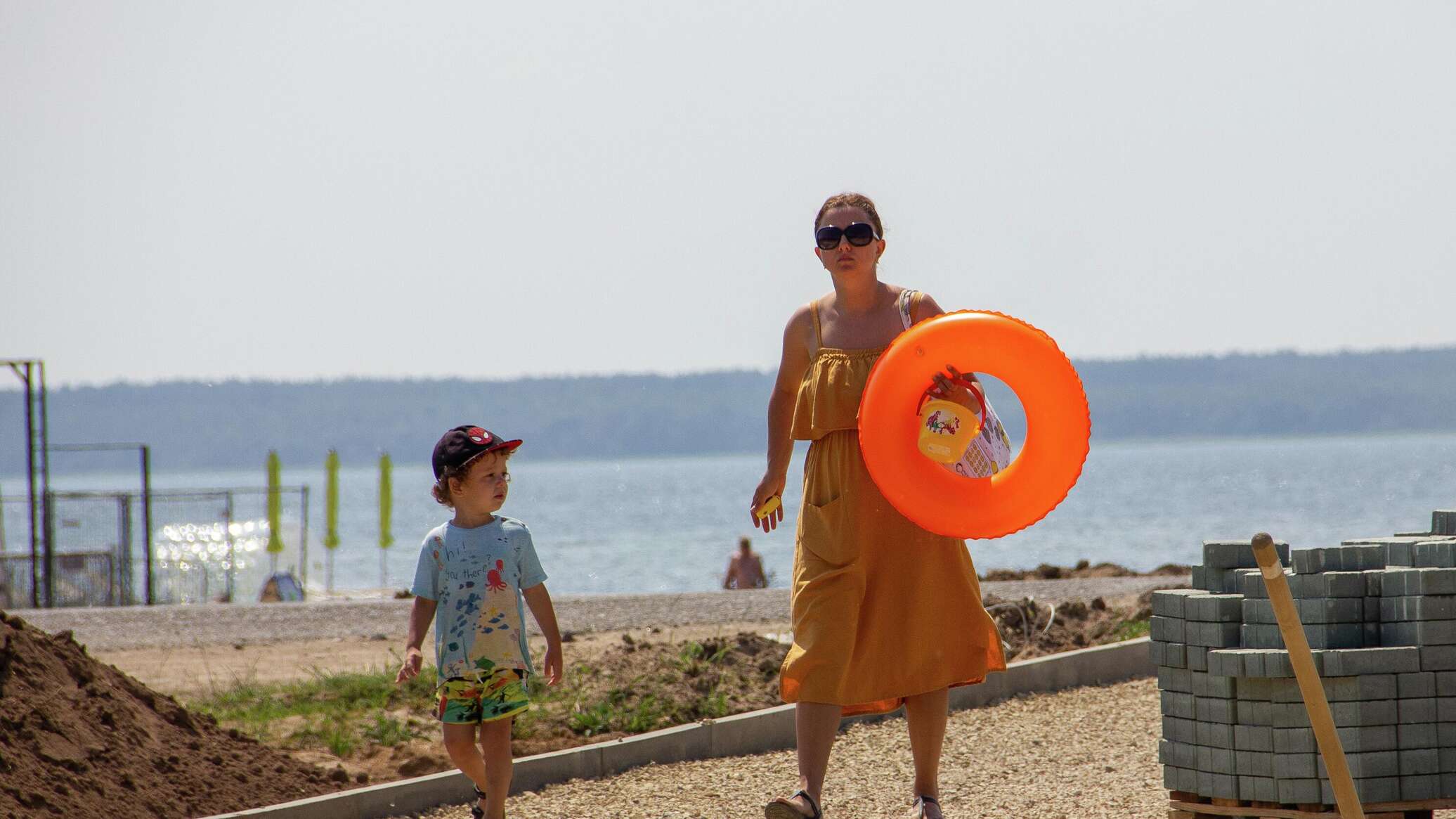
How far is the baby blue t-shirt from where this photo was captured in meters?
4.69

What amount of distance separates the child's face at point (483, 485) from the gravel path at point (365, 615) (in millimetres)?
7598

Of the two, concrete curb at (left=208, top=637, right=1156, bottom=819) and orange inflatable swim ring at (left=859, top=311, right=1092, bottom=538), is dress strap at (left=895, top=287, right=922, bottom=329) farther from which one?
concrete curb at (left=208, top=637, right=1156, bottom=819)

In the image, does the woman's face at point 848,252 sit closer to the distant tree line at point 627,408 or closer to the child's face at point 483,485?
the child's face at point 483,485

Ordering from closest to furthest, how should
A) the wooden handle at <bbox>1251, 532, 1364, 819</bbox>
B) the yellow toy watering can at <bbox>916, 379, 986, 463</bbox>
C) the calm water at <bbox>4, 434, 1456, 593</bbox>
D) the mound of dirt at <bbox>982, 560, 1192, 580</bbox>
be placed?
the wooden handle at <bbox>1251, 532, 1364, 819</bbox>
the yellow toy watering can at <bbox>916, 379, 986, 463</bbox>
the mound of dirt at <bbox>982, 560, 1192, 580</bbox>
the calm water at <bbox>4, 434, 1456, 593</bbox>

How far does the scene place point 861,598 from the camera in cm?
467

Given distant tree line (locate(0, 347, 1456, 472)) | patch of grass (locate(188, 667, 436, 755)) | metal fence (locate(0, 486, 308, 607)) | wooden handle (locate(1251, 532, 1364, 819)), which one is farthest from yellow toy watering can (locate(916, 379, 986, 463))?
distant tree line (locate(0, 347, 1456, 472))

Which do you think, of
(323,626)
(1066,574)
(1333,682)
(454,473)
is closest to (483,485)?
(454,473)

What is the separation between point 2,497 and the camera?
18.2 metres

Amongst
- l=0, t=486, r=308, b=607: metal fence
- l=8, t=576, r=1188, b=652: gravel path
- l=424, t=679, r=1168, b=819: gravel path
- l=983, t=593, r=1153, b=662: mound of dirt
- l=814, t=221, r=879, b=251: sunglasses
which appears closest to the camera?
l=814, t=221, r=879, b=251: sunglasses

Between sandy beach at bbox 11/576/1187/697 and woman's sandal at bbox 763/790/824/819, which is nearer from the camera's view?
woman's sandal at bbox 763/790/824/819

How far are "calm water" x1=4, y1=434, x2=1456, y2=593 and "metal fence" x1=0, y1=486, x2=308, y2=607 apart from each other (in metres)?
0.75

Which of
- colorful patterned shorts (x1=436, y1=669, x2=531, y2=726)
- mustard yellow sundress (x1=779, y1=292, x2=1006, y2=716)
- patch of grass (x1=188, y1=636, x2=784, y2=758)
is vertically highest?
mustard yellow sundress (x1=779, y1=292, x2=1006, y2=716)

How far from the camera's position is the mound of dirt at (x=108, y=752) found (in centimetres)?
522

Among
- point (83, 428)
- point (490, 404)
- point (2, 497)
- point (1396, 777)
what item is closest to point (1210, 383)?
point (490, 404)
